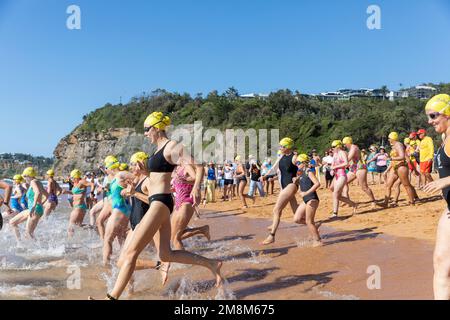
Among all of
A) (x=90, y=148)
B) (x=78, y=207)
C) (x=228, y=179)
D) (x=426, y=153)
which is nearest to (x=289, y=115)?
(x=90, y=148)

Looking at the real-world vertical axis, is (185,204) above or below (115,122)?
below

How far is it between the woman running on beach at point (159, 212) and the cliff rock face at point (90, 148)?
236ft

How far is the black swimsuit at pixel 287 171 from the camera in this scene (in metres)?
7.81

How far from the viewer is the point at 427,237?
26.5 feet

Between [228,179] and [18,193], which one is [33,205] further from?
[228,179]

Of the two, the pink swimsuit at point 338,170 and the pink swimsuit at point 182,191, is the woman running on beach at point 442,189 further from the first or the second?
the pink swimsuit at point 338,170

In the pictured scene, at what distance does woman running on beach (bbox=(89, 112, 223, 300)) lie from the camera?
420cm

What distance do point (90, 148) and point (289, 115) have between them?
42.3 meters

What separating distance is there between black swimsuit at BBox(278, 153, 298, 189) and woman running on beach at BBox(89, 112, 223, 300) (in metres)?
3.23

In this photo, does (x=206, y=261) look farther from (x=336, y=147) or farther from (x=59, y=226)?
(x=59, y=226)
